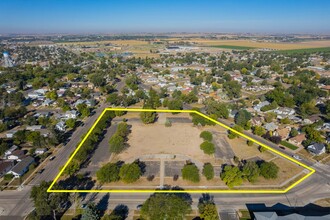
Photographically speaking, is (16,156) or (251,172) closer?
(251,172)

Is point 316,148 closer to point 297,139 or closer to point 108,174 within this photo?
point 297,139

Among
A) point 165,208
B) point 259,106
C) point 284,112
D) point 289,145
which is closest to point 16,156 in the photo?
point 165,208

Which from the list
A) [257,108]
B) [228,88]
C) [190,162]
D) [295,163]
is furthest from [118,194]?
[228,88]

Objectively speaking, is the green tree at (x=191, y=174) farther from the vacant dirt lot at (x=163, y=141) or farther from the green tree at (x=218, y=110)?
the green tree at (x=218, y=110)

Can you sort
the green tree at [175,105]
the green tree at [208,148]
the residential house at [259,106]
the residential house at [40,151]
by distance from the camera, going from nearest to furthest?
1. the green tree at [208,148]
2. the residential house at [40,151]
3. the green tree at [175,105]
4. the residential house at [259,106]

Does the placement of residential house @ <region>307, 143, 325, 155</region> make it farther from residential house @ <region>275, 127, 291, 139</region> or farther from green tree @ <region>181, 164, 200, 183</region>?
green tree @ <region>181, 164, 200, 183</region>

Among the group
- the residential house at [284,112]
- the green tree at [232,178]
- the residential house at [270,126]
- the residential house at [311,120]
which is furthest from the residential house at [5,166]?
the residential house at [311,120]

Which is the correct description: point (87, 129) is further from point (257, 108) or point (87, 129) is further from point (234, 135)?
point (257, 108)
